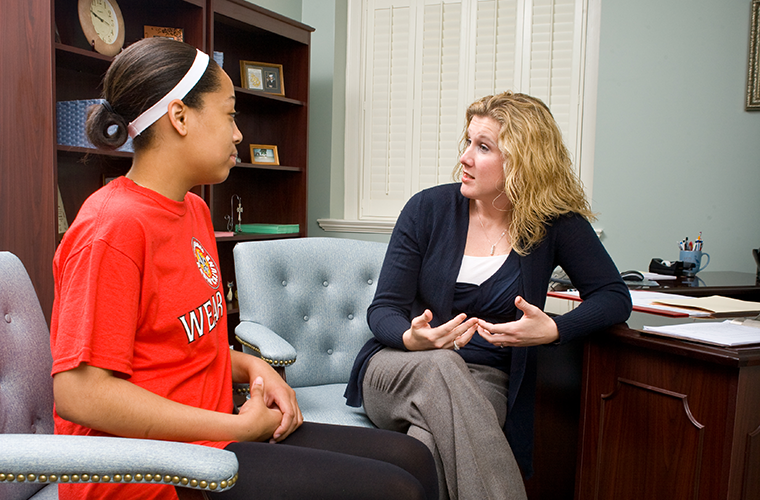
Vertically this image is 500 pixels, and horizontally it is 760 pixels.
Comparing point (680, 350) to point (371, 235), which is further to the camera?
point (371, 235)

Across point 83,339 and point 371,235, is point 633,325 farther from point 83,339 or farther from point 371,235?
point 371,235

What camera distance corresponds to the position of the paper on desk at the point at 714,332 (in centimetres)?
109

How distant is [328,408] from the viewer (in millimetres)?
1441

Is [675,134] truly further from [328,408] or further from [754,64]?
[328,408]

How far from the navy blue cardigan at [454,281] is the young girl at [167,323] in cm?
36

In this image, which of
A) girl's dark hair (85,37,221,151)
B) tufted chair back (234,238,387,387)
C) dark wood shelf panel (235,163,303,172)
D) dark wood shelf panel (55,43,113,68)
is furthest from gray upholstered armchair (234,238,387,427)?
dark wood shelf panel (235,163,303,172)

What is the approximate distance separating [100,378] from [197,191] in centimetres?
209

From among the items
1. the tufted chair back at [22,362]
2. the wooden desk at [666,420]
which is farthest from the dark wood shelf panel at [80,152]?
the wooden desk at [666,420]

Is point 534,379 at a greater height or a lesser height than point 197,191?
lesser

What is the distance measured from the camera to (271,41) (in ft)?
11.2

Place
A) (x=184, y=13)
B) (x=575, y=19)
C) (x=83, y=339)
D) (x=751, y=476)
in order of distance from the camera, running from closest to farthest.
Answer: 1. (x=83, y=339)
2. (x=751, y=476)
3. (x=184, y=13)
4. (x=575, y=19)

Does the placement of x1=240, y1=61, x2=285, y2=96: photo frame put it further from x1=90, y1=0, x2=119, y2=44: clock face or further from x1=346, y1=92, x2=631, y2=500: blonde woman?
x1=346, y1=92, x2=631, y2=500: blonde woman

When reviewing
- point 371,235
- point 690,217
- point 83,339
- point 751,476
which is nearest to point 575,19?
point 690,217

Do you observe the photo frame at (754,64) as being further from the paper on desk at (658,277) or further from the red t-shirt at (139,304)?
the red t-shirt at (139,304)
